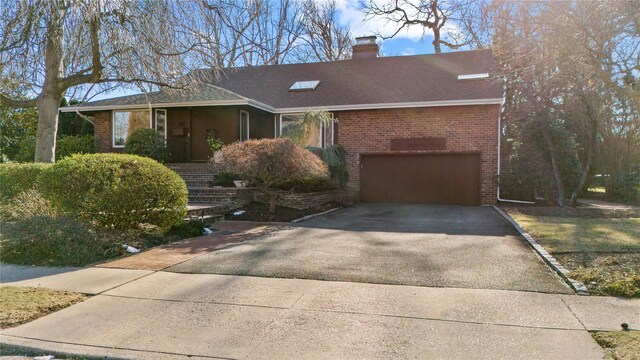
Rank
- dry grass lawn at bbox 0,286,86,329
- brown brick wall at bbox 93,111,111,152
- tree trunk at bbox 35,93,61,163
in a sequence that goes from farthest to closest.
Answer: brown brick wall at bbox 93,111,111,152 < tree trunk at bbox 35,93,61,163 < dry grass lawn at bbox 0,286,86,329

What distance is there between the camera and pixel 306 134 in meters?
15.4

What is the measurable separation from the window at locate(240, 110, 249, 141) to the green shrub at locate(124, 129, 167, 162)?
9.83ft

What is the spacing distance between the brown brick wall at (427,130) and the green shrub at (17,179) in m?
10.2

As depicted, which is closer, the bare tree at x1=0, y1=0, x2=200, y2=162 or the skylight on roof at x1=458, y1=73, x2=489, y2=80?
the bare tree at x1=0, y1=0, x2=200, y2=162

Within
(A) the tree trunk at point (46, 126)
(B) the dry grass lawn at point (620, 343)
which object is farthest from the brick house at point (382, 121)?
(B) the dry grass lawn at point (620, 343)

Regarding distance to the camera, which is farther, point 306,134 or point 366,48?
point 366,48

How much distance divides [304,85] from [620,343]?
55.0ft

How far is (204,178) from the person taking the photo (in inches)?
576

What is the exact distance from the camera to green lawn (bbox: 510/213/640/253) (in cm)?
689

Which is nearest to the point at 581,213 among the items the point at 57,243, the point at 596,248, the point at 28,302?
the point at 596,248

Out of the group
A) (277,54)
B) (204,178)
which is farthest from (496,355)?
(277,54)

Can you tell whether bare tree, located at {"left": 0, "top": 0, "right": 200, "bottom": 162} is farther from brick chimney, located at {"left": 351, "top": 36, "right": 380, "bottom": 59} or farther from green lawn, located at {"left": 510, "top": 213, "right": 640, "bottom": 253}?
brick chimney, located at {"left": 351, "top": 36, "right": 380, "bottom": 59}

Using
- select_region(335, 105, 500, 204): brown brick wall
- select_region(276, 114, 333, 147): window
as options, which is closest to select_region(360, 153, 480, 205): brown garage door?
select_region(335, 105, 500, 204): brown brick wall

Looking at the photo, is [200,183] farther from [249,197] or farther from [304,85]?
[304,85]
